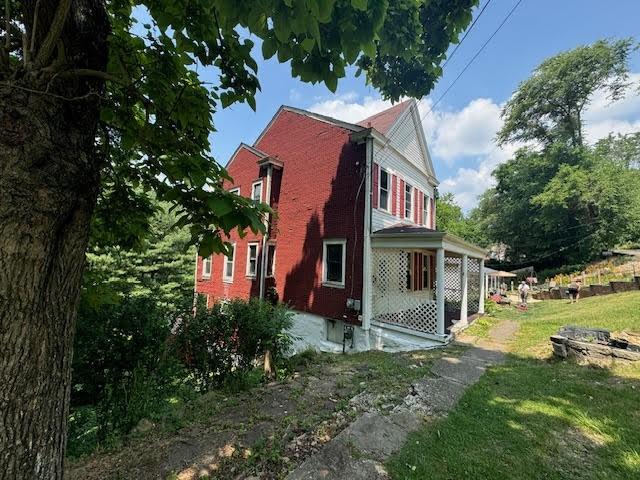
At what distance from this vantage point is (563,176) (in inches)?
1127

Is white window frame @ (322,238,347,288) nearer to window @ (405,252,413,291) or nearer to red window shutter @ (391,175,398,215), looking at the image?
red window shutter @ (391,175,398,215)

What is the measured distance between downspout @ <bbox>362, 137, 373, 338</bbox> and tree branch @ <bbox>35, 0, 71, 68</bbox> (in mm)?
9310

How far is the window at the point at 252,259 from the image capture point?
14641mm

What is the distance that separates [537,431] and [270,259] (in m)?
11.5

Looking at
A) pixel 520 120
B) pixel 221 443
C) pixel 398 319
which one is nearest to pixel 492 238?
pixel 520 120

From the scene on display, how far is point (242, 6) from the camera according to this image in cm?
165

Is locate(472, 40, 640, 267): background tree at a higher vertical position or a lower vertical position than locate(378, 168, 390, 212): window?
higher

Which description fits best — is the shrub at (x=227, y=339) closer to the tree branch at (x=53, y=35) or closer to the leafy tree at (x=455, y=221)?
the tree branch at (x=53, y=35)

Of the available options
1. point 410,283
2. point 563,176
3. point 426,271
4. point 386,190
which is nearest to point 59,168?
point 386,190

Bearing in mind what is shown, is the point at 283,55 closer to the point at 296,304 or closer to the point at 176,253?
the point at 296,304

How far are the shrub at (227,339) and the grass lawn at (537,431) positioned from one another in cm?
306

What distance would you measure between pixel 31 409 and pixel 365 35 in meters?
2.80

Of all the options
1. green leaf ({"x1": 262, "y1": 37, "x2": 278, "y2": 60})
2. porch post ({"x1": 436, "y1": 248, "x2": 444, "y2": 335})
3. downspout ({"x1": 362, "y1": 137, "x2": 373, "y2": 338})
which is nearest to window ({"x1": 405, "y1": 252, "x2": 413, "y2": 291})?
downspout ({"x1": 362, "y1": 137, "x2": 373, "y2": 338})

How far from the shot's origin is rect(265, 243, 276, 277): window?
1402 cm
